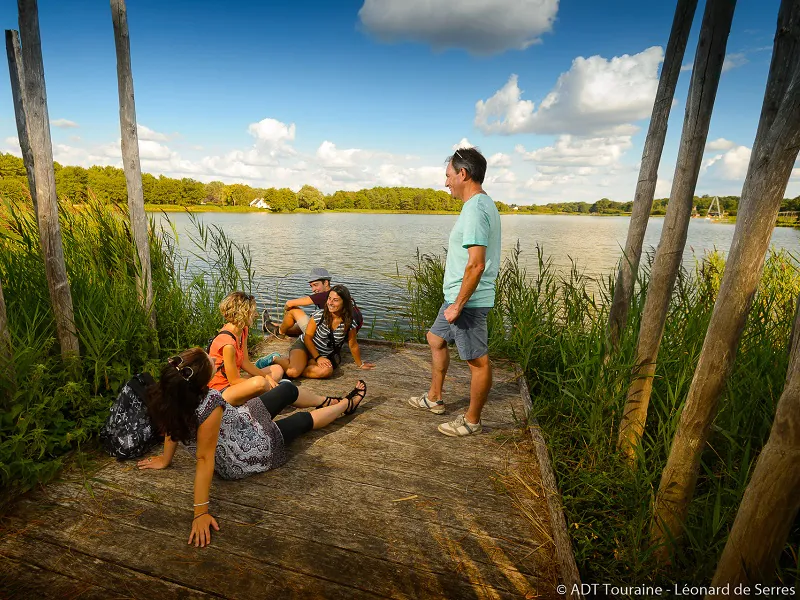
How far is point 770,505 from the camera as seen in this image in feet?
4.60

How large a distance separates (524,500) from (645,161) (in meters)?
2.43

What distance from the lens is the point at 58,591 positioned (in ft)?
6.09

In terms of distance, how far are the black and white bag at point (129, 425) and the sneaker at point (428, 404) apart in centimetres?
196

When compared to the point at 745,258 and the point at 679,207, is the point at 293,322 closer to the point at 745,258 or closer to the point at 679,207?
the point at 679,207

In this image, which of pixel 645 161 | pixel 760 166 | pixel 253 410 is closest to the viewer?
pixel 760 166

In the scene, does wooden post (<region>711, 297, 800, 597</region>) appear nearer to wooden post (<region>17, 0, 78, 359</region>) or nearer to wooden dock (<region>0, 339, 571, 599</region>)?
wooden dock (<region>0, 339, 571, 599</region>)

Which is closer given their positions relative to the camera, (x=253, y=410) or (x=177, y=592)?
(x=177, y=592)

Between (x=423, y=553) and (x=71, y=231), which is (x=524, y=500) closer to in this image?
(x=423, y=553)

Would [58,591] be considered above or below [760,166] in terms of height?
below

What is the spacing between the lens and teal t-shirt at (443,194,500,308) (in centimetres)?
292

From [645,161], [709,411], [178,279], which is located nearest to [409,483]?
[709,411]

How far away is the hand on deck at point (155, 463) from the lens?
2731 millimetres

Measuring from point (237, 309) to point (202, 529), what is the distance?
170 cm

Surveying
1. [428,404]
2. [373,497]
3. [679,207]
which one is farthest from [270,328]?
[679,207]
